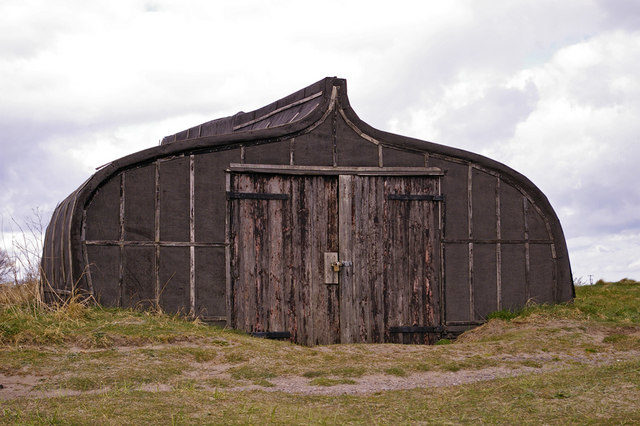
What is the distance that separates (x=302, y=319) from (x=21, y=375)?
5593mm

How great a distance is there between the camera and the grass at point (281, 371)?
675 centimetres

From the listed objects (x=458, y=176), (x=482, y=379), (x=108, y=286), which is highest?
(x=458, y=176)

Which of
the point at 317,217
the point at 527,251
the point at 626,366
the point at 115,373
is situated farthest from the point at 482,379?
the point at 527,251

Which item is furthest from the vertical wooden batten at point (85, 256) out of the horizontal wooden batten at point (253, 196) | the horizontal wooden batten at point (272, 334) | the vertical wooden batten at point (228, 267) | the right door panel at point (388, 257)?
the right door panel at point (388, 257)

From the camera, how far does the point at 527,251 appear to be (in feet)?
48.0

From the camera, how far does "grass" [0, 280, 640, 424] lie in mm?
6750

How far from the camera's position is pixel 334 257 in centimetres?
1336

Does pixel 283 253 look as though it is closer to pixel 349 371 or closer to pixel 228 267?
pixel 228 267

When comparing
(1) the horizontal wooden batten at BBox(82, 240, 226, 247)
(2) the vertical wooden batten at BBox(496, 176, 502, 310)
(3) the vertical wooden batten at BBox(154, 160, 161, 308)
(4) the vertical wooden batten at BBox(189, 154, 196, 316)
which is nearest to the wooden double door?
(1) the horizontal wooden batten at BBox(82, 240, 226, 247)

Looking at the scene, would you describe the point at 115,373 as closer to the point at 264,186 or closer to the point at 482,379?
the point at 482,379

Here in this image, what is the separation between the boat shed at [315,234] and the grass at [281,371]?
75 centimetres

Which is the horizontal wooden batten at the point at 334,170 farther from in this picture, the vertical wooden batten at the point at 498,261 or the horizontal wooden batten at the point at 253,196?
the vertical wooden batten at the point at 498,261

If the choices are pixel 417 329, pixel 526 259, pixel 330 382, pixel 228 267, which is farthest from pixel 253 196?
pixel 526 259

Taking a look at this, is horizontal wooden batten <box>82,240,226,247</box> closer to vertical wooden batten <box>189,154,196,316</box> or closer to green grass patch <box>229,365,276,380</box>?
vertical wooden batten <box>189,154,196,316</box>
